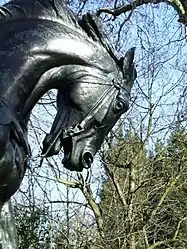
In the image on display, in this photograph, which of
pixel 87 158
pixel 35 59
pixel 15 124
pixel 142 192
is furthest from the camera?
pixel 142 192

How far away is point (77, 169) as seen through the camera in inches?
89.0

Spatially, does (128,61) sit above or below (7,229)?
above

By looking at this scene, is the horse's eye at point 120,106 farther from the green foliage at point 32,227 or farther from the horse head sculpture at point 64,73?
the green foliage at point 32,227

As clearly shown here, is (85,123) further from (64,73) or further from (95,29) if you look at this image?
(95,29)

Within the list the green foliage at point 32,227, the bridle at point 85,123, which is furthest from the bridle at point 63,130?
the green foliage at point 32,227

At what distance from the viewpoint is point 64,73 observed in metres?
2.21

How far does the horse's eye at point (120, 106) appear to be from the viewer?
2.28 metres

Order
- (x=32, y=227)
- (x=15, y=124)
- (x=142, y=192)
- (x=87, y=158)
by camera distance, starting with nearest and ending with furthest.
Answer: (x=15, y=124)
(x=87, y=158)
(x=32, y=227)
(x=142, y=192)

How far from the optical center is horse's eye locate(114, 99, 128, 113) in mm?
2275

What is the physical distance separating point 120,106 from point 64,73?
0.84 feet

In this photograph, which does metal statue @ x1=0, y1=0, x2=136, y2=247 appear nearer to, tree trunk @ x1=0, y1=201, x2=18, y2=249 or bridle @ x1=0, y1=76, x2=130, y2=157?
bridle @ x1=0, y1=76, x2=130, y2=157

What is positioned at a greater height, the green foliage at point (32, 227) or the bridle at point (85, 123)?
the green foliage at point (32, 227)

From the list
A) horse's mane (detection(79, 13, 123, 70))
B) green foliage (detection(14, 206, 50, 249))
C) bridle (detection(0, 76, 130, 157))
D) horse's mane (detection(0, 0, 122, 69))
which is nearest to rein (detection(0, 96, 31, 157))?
bridle (detection(0, 76, 130, 157))


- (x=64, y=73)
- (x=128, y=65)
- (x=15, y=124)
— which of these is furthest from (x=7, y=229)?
(x=128, y=65)
